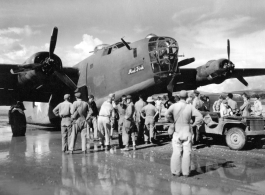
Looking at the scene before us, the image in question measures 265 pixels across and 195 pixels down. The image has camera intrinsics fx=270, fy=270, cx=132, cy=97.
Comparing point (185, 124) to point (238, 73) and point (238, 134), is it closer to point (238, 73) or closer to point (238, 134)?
point (238, 134)

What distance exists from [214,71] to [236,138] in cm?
717

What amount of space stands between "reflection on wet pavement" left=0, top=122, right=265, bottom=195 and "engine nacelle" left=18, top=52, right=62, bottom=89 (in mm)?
5170

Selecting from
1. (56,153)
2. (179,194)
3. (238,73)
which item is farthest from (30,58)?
(238,73)

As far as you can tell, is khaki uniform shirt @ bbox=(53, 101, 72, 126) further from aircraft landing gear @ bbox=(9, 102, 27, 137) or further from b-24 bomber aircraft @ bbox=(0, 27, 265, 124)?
aircraft landing gear @ bbox=(9, 102, 27, 137)

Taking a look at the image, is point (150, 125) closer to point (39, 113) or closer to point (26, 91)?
point (26, 91)

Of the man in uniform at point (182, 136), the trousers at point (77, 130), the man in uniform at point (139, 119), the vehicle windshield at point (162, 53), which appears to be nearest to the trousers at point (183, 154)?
the man in uniform at point (182, 136)

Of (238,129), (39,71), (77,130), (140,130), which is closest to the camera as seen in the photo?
(77,130)

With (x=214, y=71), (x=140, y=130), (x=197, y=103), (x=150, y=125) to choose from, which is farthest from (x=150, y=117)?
(x=214, y=71)

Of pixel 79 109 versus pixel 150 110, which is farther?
pixel 150 110

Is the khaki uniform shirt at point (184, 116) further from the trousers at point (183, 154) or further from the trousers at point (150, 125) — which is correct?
the trousers at point (150, 125)

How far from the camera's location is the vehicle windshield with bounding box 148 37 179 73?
11352 mm

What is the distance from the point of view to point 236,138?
885cm

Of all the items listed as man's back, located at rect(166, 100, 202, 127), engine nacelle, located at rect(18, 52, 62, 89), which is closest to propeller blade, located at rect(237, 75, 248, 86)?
engine nacelle, located at rect(18, 52, 62, 89)

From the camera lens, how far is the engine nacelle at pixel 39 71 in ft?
41.4
